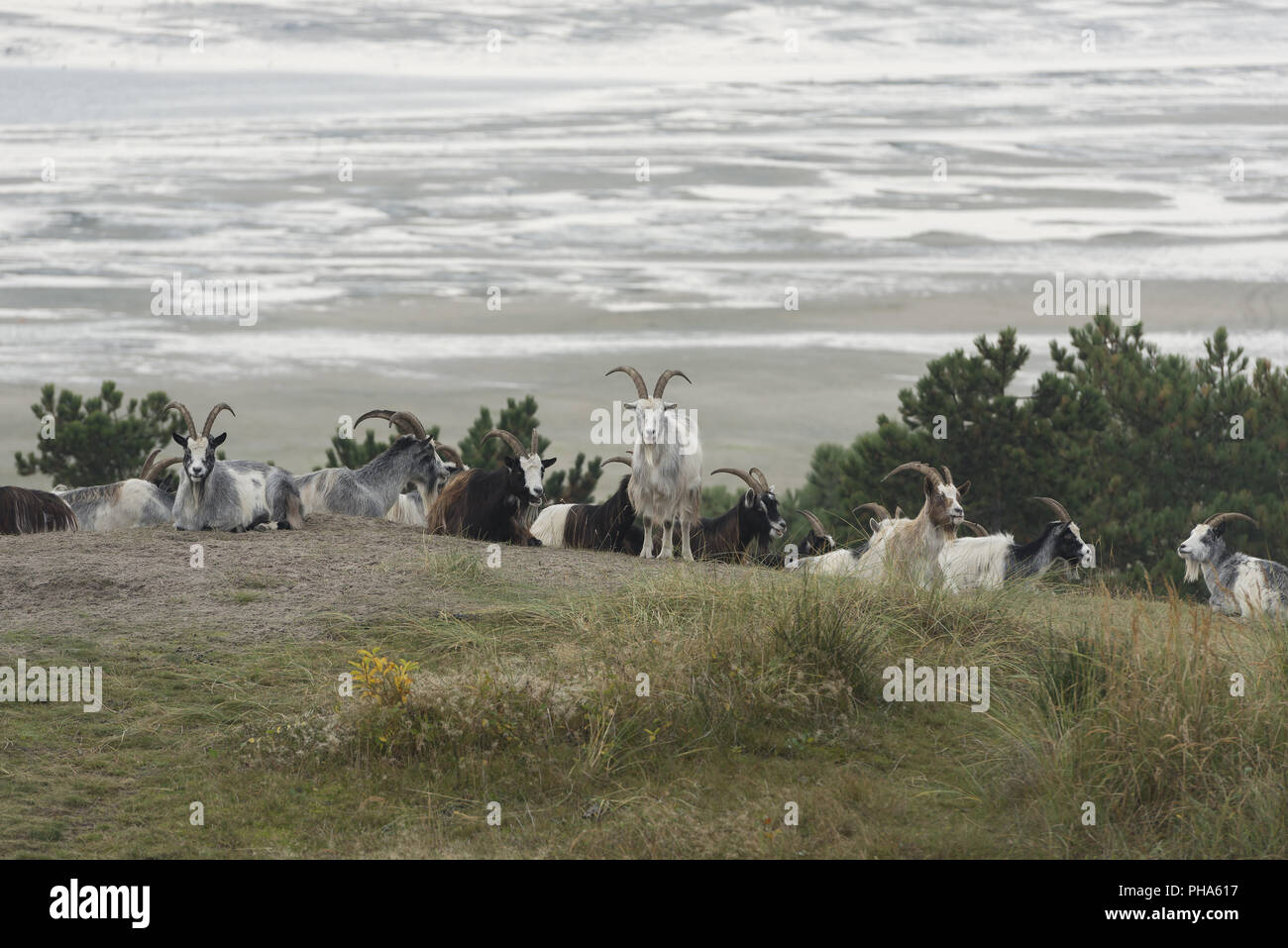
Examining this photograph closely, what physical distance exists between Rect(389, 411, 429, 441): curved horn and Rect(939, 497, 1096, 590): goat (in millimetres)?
7290

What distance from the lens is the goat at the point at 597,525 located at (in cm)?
1830

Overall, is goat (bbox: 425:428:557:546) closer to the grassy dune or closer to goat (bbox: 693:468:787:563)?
goat (bbox: 693:468:787:563)

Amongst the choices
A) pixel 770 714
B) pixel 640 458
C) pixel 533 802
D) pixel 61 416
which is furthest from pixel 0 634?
pixel 61 416

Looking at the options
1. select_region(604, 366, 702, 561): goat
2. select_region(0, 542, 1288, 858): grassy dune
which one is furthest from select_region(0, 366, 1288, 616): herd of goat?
select_region(0, 542, 1288, 858): grassy dune

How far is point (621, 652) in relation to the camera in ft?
33.9

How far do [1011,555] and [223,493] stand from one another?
8.86m

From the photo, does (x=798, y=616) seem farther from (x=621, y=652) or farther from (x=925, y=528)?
(x=925, y=528)

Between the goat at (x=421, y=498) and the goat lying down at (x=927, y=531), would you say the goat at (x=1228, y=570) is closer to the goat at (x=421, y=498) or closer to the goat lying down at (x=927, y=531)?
the goat lying down at (x=927, y=531)

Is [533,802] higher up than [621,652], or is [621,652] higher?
[621,652]

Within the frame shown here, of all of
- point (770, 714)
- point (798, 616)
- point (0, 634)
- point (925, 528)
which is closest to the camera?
point (770, 714)

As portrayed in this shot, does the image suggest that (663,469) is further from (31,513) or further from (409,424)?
(31,513)

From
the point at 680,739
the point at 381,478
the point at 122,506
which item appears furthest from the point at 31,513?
the point at 680,739

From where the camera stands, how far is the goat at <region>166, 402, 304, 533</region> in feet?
53.1
